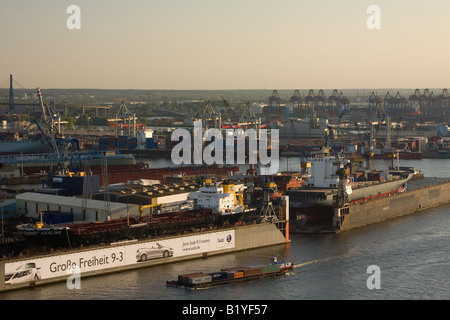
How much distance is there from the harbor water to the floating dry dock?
548 mm

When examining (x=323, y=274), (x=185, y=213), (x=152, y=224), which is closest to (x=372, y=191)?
→ (x=185, y=213)

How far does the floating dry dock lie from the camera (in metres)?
24.7

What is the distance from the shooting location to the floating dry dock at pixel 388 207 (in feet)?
81.0

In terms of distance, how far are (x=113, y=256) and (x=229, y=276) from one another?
2.72 metres

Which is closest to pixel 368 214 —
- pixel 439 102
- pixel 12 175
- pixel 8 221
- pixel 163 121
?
pixel 8 221

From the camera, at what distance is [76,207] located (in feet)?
72.8

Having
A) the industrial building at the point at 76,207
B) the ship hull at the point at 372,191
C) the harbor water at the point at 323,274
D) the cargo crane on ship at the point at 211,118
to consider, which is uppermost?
the cargo crane on ship at the point at 211,118

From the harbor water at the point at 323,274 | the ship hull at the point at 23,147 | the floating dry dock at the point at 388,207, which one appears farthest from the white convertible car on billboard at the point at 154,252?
the ship hull at the point at 23,147

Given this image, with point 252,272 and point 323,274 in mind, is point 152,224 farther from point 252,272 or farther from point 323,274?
point 323,274

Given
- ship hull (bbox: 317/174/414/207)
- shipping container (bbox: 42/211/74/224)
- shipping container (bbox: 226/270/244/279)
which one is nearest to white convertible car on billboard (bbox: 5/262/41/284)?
shipping container (bbox: 226/270/244/279)

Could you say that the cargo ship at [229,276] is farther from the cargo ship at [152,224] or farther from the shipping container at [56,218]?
the shipping container at [56,218]

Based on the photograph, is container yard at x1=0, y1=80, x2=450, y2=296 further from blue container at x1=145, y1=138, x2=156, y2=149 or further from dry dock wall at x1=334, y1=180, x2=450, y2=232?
blue container at x1=145, y1=138, x2=156, y2=149
